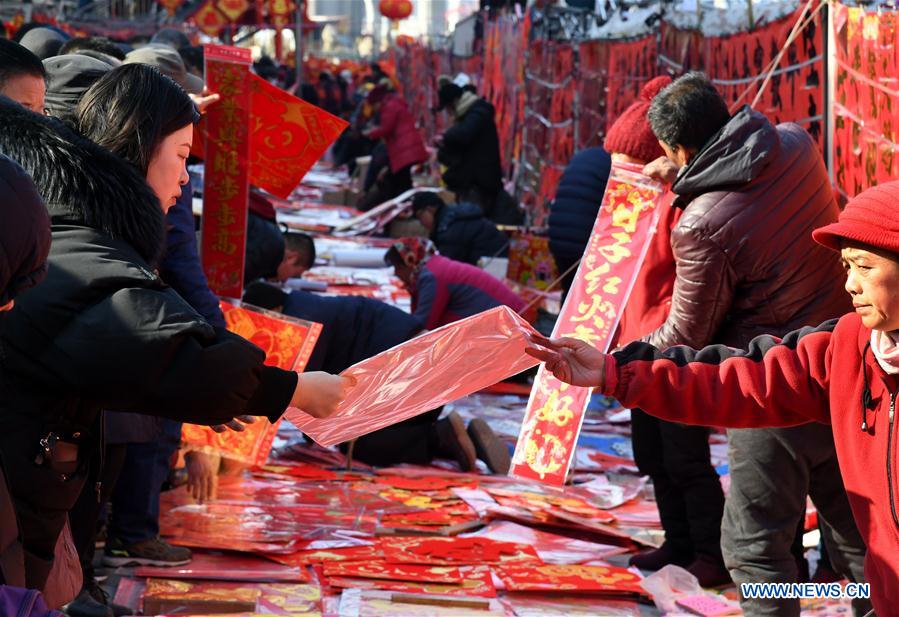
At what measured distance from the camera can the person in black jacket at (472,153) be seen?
1298 cm

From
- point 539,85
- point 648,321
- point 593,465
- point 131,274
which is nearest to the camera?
point 131,274

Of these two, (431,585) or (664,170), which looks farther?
(431,585)

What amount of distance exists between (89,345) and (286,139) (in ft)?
9.83

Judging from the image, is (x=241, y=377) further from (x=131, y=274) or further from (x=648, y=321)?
(x=648, y=321)

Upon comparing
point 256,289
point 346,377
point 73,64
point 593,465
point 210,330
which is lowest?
point 593,465

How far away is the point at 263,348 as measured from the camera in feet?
16.1

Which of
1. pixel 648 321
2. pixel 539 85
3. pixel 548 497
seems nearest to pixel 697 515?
pixel 648 321

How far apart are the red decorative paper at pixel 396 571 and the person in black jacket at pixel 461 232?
5512 mm

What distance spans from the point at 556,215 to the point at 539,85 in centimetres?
682

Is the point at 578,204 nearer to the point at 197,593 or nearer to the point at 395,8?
the point at 197,593

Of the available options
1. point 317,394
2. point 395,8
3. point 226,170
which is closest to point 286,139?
point 226,170

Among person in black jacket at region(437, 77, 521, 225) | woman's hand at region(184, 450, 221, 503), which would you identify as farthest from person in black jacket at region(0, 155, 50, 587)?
person in black jacket at region(437, 77, 521, 225)

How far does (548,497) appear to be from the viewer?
589 centimetres

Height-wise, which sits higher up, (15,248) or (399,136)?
(15,248)
